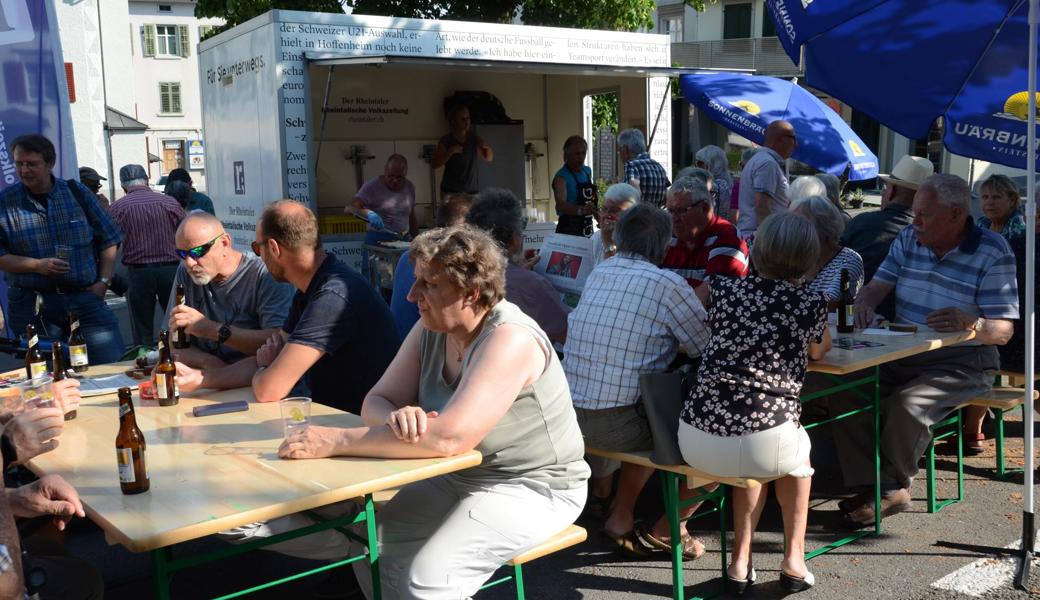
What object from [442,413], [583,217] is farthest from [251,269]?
[583,217]

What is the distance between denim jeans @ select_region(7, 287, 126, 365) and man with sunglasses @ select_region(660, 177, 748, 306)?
10.7ft

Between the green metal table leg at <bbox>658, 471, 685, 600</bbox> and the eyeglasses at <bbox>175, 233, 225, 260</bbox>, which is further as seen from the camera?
the eyeglasses at <bbox>175, 233, 225, 260</bbox>

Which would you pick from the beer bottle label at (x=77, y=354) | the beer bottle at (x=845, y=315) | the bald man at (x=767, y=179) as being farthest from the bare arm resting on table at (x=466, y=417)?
the bald man at (x=767, y=179)

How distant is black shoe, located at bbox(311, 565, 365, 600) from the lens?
145 inches

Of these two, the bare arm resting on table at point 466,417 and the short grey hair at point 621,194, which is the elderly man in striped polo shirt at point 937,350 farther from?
the bare arm resting on table at point 466,417

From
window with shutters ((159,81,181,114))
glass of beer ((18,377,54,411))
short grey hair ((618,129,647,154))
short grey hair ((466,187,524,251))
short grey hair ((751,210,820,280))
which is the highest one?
window with shutters ((159,81,181,114))

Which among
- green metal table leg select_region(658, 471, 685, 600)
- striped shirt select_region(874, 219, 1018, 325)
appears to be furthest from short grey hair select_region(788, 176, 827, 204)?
green metal table leg select_region(658, 471, 685, 600)

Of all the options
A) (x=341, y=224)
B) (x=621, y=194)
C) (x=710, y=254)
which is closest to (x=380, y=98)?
(x=341, y=224)

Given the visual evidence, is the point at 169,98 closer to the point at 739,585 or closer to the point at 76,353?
the point at 76,353

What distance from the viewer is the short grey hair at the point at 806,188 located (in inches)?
247

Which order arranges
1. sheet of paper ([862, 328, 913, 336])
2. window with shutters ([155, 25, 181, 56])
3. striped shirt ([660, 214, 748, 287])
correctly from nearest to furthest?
1. sheet of paper ([862, 328, 913, 336])
2. striped shirt ([660, 214, 748, 287])
3. window with shutters ([155, 25, 181, 56])

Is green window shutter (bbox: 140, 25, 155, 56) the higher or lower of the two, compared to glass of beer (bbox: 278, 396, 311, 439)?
higher

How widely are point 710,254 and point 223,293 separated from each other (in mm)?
2534

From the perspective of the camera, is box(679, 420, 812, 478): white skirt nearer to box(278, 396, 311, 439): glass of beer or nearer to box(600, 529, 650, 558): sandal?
box(600, 529, 650, 558): sandal
